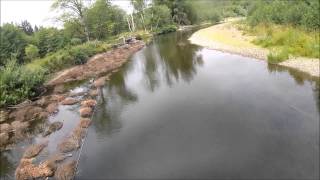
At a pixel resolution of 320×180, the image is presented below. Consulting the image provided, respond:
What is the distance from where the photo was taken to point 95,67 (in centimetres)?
3734

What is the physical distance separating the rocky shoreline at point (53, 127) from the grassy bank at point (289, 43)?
1662cm

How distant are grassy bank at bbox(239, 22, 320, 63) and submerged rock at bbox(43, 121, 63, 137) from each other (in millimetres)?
18589

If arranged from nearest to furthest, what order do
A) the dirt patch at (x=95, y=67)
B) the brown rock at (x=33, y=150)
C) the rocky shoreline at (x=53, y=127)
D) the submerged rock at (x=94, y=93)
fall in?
1. the rocky shoreline at (x=53, y=127)
2. the brown rock at (x=33, y=150)
3. the submerged rock at (x=94, y=93)
4. the dirt patch at (x=95, y=67)

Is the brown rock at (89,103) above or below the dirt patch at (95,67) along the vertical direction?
below

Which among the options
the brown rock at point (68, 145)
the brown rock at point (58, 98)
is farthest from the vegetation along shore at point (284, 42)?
the brown rock at point (58, 98)

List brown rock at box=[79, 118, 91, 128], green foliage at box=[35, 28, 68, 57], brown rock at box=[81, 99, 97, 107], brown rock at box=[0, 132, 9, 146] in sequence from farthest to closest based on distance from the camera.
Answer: green foliage at box=[35, 28, 68, 57] < brown rock at box=[81, 99, 97, 107] < brown rock at box=[79, 118, 91, 128] < brown rock at box=[0, 132, 9, 146]

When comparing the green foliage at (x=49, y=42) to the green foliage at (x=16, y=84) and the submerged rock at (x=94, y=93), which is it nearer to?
the green foliage at (x=16, y=84)

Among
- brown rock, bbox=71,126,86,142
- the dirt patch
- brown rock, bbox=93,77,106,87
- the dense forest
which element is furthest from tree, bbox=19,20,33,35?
brown rock, bbox=71,126,86,142

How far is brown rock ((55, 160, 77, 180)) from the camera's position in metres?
13.5

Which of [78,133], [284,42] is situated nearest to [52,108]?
[78,133]

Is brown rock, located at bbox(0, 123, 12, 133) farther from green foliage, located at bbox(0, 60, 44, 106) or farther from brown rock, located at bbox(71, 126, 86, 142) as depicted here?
brown rock, located at bbox(71, 126, 86, 142)

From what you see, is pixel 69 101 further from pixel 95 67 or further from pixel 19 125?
pixel 95 67

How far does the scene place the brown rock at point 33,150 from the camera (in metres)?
16.2

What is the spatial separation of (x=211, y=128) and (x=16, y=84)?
17.9 metres
